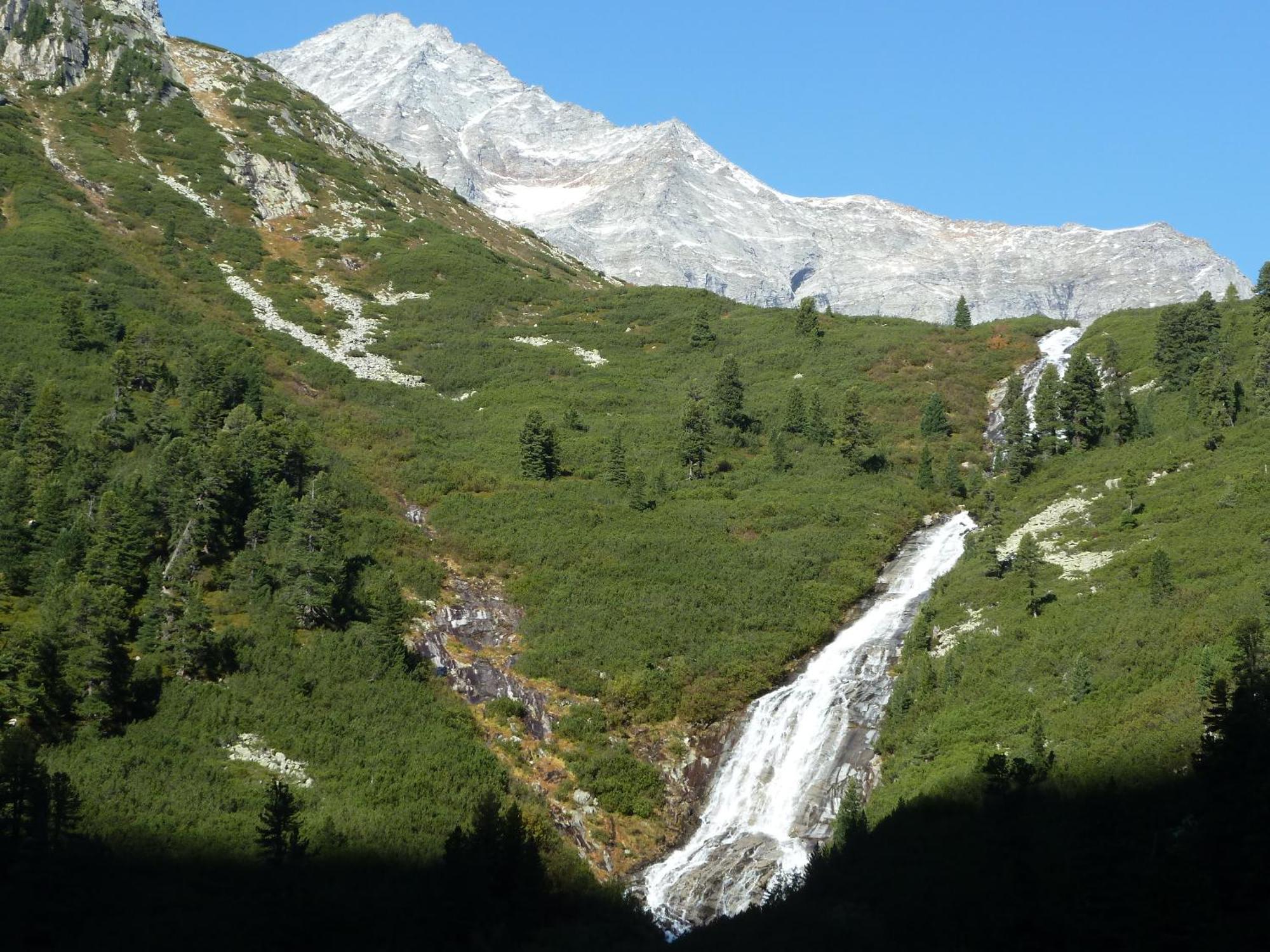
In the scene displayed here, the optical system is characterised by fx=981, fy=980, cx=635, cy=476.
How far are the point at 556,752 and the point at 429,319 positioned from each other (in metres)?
72.6

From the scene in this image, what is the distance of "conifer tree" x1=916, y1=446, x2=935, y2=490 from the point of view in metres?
68.5

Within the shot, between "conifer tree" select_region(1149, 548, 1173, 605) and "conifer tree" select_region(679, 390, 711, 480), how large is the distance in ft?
116

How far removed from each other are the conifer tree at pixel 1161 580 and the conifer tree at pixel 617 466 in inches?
1405

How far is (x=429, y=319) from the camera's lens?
106688mm

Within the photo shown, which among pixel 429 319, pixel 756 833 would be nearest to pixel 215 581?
pixel 756 833

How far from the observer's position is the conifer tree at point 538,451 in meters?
69.4

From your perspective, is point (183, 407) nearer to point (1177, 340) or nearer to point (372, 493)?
point (372, 493)

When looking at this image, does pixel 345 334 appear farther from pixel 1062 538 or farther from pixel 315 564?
pixel 1062 538

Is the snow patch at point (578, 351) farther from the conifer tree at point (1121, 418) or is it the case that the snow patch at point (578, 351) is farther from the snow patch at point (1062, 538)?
the snow patch at point (1062, 538)

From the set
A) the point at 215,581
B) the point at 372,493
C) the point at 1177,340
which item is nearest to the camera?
the point at 215,581

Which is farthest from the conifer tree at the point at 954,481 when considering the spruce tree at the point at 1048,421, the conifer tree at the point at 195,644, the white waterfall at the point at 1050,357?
the conifer tree at the point at 195,644

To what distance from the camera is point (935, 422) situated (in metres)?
76.9

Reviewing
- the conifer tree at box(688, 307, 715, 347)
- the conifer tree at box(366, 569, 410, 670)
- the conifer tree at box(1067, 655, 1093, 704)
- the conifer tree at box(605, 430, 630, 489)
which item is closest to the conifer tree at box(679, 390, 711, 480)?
the conifer tree at box(605, 430, 630, 489)

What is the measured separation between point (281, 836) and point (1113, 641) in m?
30.8
